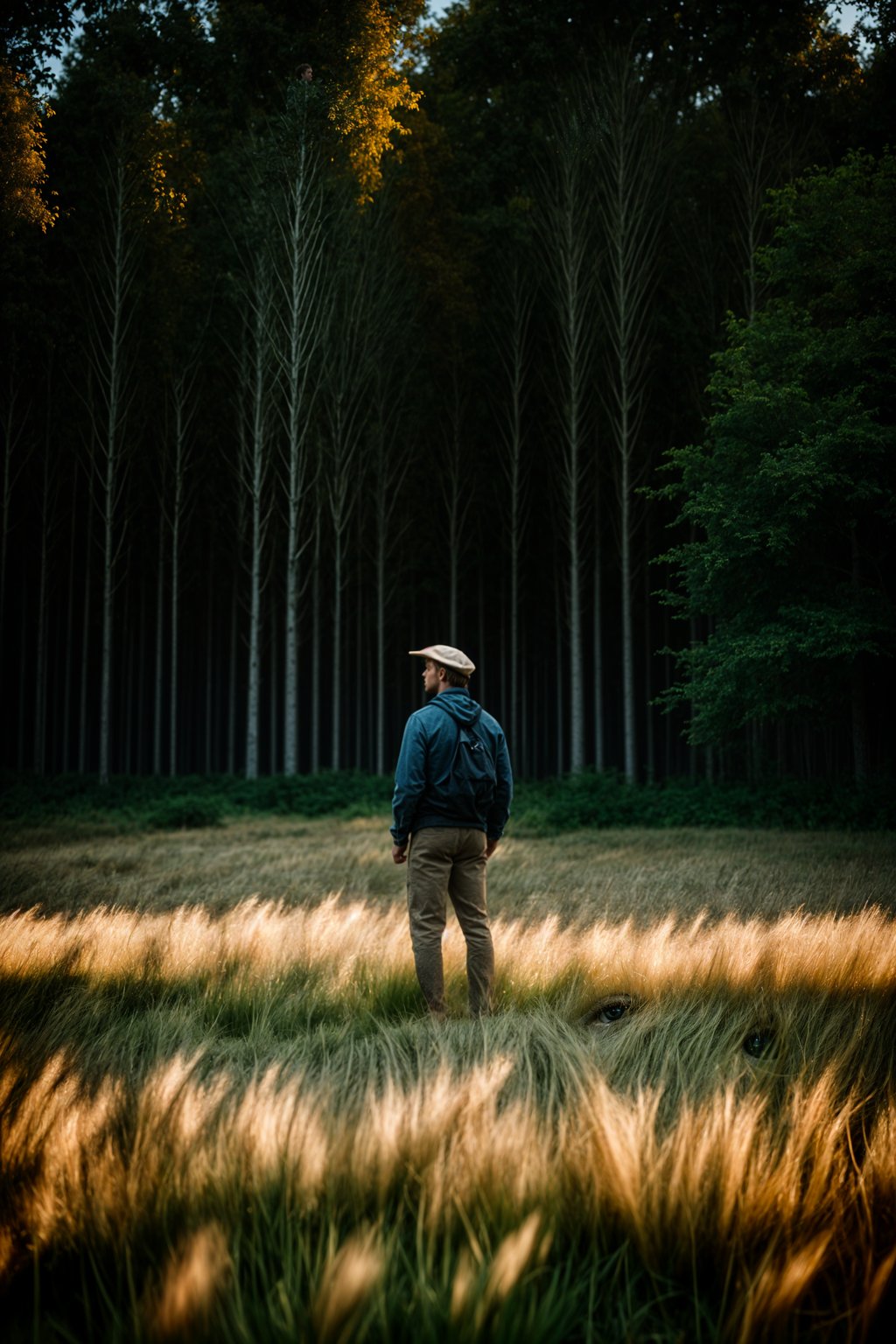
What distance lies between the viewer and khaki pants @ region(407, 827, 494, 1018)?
4.07 meters

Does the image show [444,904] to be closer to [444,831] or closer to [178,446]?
[444,831]

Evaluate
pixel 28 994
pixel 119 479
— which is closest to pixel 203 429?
pixel 119 479

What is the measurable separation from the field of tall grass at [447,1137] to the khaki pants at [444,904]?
0.61ft

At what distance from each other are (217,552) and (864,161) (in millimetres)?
22506

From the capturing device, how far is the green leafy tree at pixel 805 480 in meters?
11.6

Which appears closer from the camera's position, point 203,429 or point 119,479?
point 119,479

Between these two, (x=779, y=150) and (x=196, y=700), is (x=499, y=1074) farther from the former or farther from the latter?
(x=196, y=700)

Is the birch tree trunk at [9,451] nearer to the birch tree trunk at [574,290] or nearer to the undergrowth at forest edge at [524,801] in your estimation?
the undergrowth at forest edge at [524,801]

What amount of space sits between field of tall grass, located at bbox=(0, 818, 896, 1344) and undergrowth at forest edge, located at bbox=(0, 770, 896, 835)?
10.3 meters

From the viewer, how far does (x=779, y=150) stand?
18109 millimetres

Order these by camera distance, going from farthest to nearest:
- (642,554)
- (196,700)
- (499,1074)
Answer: (196,700), (642,554), (499,1074)

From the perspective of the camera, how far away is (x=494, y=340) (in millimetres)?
22547

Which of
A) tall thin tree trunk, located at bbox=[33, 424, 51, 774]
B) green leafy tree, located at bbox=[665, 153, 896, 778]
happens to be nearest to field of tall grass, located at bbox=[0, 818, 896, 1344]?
green leafy tree, located at bbox=[665, 153, 896, 778]

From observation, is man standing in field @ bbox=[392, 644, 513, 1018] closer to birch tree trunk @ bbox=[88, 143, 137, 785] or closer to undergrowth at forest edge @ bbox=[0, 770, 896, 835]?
undergrowth at forest edge @ bbox=[0, 770, 896, 835]
